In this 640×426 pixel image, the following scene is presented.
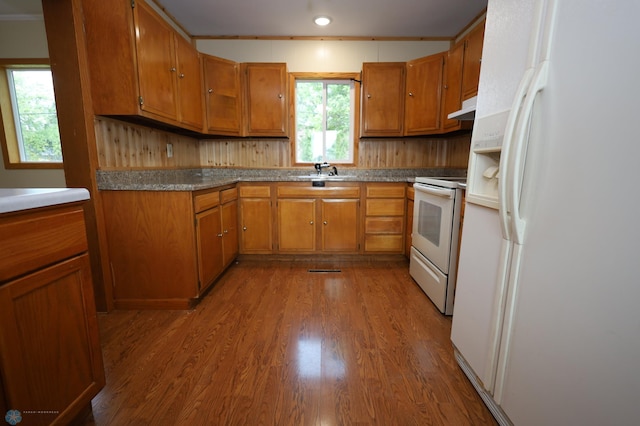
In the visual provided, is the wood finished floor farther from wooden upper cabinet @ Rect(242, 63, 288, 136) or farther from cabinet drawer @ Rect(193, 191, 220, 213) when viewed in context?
wooden upper cabinet @ Rect(242, 63, 288, 136)

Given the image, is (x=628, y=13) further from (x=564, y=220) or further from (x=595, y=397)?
(x=595, y=397)

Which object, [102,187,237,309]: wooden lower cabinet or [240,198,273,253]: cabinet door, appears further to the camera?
[240,198,273,253]: cabinet door

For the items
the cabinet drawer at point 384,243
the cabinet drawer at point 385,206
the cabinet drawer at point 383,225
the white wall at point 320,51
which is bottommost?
the cabinet drawer at point 384,243

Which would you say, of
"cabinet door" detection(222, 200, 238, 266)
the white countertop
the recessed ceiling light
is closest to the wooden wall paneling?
"cabinet door" detection(222, 200, 238, 266)

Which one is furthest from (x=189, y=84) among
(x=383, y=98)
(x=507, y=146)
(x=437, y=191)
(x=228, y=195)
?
(x=507, y=146)

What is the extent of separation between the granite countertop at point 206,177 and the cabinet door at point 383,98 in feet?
1.77

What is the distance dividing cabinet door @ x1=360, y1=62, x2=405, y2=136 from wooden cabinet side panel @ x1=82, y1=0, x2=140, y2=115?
217 centimetres

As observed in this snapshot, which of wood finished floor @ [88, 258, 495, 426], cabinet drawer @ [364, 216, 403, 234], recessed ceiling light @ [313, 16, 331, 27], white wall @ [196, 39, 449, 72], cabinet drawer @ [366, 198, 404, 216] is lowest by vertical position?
wood finished floor @ [88, 258, 495, 426]

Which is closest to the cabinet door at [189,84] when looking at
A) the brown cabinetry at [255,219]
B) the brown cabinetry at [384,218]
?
the brown cabinetry at [255,219]

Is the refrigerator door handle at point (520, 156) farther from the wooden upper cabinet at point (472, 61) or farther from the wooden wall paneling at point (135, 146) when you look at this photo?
the wooden wall paneling at point (135, 146)

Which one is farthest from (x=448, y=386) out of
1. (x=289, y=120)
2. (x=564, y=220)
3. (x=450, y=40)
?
(x=450, y=40)

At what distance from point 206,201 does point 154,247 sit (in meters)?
0.49

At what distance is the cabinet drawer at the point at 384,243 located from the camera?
9.70ft

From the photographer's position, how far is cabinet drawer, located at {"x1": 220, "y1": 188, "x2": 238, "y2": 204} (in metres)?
2.48
